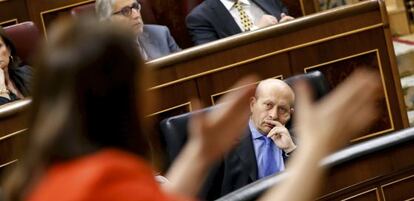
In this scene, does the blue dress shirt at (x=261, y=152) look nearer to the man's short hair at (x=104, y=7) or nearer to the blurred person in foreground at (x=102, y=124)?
the man's short hair at (x=104, y=7)

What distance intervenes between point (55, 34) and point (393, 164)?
98 centimetres

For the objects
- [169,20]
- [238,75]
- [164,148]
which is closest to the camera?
[164,148]

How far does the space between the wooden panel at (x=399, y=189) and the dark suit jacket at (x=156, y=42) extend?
24.3 inches

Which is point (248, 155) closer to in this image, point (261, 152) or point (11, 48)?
point (261, 152)

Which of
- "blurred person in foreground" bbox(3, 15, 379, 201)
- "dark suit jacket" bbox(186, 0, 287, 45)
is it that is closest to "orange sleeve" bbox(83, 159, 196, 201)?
"blurred person in foreground" bbox(3, 15, 379, 201)

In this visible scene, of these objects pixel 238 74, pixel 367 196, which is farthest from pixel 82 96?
pixel 238 74

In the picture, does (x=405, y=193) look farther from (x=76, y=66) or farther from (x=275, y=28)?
(x=76, y=66)

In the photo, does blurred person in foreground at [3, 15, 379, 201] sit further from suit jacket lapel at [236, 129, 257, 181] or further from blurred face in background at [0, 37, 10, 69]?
blurred face in background at [0, 37, 10, 69]

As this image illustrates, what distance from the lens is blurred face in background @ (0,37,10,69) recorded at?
164cm

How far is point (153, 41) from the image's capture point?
179 cm

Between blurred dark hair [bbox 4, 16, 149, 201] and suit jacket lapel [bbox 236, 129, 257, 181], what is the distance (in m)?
0.96

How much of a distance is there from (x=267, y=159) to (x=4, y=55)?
0.56 meters

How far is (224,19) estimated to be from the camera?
6.11ft

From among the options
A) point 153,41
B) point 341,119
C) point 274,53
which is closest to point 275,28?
point 274,53
